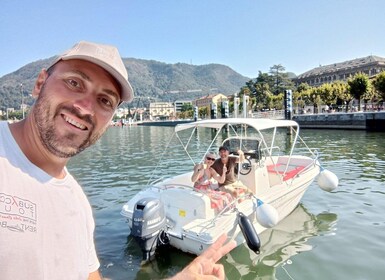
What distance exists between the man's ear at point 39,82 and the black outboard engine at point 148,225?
15.2 ft

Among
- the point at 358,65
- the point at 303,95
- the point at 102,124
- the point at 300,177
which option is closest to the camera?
the point at 102,124

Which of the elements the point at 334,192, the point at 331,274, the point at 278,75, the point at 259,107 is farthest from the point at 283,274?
the point at 278,75

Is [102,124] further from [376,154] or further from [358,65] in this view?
[358,65]

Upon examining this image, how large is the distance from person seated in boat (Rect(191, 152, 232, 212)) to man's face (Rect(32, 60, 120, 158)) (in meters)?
5.38

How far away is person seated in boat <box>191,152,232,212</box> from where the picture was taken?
675 cm

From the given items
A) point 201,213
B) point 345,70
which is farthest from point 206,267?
point 345,70

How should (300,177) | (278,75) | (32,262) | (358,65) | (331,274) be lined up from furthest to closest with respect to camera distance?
1. (278,75)
2. (358,65)
3. (300,177)
4. (331,274)
5. (32,262)

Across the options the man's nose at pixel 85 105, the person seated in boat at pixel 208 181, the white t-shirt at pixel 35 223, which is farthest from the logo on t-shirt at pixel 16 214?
the person seated in boat at pixel 208 181

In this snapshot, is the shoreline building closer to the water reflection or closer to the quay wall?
the quay wall

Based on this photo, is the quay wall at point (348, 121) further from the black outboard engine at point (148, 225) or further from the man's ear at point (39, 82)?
the man's ear at point (39, 82)

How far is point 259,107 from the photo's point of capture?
9500 centimetres

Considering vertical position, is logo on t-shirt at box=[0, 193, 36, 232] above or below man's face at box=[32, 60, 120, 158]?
below

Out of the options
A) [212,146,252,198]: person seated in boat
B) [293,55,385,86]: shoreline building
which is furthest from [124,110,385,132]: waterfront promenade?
[293,55,385,86]: shoreline building

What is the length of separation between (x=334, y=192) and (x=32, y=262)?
1150cm
